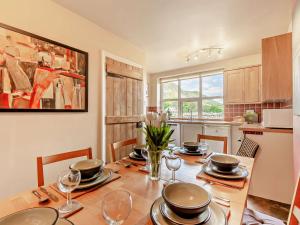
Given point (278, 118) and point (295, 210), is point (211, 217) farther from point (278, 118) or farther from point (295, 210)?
point (278, 118)

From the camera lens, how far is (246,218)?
1.10m

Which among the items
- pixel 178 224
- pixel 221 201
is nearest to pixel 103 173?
pixel 178 224

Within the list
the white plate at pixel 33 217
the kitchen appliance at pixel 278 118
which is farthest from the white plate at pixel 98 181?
the kitchen appliance at pixel 278 118

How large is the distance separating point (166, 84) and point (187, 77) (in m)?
0.75

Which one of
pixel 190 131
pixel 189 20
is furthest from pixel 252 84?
pixel 189 20

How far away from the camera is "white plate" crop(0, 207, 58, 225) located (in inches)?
21.9

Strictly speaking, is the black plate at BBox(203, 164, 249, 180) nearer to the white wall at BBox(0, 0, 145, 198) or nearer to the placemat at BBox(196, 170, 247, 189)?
the placemat at BBox(196, 170, 247, 189)

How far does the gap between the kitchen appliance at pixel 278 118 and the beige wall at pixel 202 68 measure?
1.71m

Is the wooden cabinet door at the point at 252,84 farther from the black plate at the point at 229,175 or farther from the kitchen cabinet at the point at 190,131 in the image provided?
the black plate at the point at 229,175

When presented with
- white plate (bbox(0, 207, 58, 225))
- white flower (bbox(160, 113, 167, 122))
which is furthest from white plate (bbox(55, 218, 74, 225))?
white flower (bbox(160, 113, 167, 122))

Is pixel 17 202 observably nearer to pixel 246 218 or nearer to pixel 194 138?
pixel 246 218

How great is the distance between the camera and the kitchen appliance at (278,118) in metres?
1.92

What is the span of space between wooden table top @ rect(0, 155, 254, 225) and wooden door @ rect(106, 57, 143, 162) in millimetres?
1370

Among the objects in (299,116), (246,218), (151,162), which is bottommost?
(246,218)
